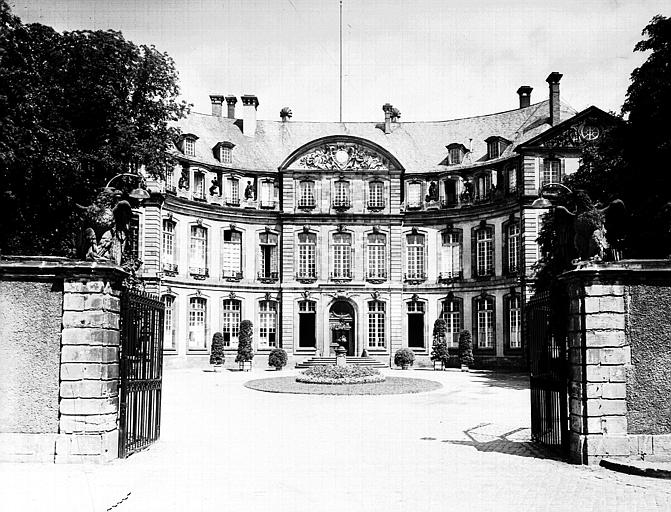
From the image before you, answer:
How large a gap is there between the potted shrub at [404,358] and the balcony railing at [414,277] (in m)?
3.88

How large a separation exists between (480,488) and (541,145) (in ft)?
83.0

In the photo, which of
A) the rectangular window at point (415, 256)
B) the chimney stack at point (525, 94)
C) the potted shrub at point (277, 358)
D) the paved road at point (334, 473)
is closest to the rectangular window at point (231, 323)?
the potted shrub at point (277, 358)

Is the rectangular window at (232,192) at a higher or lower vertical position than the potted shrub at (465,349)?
higher

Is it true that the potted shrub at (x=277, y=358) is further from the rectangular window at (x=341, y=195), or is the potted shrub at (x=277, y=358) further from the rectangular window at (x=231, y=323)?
the rectangular window at (x=341, y=195)

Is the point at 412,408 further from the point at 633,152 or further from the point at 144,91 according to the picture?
the point at 144,91

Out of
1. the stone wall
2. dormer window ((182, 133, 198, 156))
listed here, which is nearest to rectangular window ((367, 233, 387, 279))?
dormer window ((182, 133, 198, 156))

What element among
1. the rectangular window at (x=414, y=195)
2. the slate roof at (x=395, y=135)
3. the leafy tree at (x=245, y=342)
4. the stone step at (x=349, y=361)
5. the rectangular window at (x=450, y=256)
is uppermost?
the slate roof at (x=395, y=135)

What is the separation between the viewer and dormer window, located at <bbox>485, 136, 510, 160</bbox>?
33531 millimetres

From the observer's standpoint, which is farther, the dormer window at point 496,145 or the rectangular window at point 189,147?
the dormer window at point 496,145

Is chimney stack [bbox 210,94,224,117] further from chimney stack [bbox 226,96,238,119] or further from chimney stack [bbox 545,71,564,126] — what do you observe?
chimney stack [bbox 545,71,564,126]

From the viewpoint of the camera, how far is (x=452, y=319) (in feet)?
113

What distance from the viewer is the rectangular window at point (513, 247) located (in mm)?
31312

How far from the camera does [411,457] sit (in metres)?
9.41

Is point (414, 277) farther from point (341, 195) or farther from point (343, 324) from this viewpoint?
point (341, 195)
